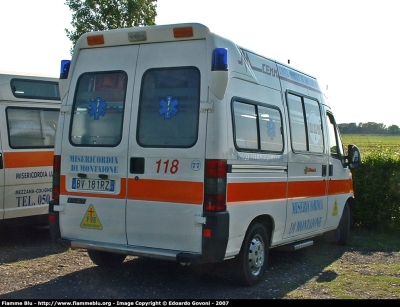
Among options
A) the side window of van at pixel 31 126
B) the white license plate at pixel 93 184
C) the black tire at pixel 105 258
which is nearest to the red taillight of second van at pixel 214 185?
the white license plate at pixel 93 184

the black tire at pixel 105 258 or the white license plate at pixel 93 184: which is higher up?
the white license plate at pixel 93 184

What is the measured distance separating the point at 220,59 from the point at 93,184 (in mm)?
2004

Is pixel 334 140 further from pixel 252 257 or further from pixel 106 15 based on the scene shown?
pixel 106 15

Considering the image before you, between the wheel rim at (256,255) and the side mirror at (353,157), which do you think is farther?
the side mirror at (353,157)

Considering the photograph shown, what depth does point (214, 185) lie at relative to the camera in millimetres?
5762

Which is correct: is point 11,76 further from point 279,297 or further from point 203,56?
point 279,297

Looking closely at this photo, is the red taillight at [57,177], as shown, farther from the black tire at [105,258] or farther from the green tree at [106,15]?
the green tree at [106,15]

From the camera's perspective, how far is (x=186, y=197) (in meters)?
5.88

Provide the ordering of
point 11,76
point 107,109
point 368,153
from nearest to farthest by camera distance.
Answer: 1. point 107,109
2. point 11,76
3. point 368,153

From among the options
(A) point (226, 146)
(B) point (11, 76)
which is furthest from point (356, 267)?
(B) point (11, 76)

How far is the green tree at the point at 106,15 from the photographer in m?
18.8

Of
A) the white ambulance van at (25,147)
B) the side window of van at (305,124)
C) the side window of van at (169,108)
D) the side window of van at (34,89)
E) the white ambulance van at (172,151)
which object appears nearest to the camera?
the white ambulance van at (172,151)

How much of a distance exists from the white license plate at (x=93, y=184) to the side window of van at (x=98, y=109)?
1.35 feet

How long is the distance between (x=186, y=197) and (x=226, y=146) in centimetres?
67
